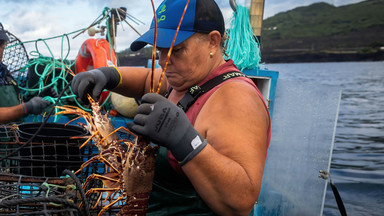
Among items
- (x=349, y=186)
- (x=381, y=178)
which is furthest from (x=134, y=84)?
(x=381, y=178)

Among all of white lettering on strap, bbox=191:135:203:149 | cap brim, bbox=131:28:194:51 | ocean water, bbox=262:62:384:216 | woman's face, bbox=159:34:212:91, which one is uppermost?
cap brim, bbox=131:28:194:51

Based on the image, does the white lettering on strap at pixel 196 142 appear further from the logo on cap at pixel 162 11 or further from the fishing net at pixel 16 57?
the fishing net at pixel 16 57

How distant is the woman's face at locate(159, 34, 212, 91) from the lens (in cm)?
165

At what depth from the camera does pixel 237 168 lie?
1255mm

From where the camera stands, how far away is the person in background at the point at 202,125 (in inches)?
49.1

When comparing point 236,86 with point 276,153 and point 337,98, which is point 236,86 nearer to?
point 337,98

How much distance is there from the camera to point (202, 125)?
1.47m

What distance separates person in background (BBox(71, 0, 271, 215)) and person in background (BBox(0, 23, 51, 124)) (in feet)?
7.05

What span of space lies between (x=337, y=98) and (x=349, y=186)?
27.1 ft

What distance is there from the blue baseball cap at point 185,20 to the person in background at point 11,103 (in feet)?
8.91

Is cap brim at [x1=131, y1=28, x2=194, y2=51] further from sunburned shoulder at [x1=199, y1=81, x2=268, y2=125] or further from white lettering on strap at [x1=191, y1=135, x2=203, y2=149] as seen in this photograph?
white lettering on strap at [x1=191, y1=135, x2=203, y2=149]

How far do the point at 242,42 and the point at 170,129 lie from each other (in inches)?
106

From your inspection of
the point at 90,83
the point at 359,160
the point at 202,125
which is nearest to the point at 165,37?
the point at 202,125

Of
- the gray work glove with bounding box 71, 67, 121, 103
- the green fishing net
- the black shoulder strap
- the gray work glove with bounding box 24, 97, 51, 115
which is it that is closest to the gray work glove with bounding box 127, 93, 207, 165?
the black shoulder strap
